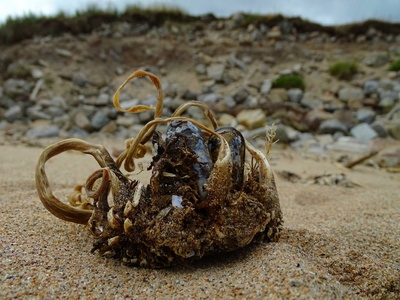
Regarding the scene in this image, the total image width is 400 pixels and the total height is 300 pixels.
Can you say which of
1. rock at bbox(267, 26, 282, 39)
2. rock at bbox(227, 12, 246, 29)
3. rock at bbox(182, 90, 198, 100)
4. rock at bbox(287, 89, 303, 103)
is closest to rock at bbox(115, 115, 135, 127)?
rock at bbox(182, 90, 198, 100)

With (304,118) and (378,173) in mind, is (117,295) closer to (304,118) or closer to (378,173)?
(378,173)

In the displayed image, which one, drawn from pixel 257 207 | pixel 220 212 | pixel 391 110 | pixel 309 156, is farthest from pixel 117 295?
pixel 391 110

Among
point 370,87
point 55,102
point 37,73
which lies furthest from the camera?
point 37,73

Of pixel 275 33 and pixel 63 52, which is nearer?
pixel 63 52

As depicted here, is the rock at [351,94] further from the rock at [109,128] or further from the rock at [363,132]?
the rock at [109,128]

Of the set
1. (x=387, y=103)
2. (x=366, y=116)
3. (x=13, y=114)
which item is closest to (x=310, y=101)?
(x=366, y=116)

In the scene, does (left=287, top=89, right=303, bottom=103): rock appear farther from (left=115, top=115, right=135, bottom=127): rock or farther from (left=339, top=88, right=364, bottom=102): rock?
(left=115, top=115, right=135, bottom=127): rock

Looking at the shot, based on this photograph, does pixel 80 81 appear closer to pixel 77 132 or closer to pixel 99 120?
pixel 99 120
